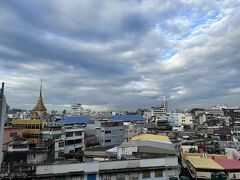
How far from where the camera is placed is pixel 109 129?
60.7 metres

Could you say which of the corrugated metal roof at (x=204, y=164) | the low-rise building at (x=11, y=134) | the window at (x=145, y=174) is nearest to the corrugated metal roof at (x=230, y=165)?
the corrugated metal roof at (x=204, y=164)

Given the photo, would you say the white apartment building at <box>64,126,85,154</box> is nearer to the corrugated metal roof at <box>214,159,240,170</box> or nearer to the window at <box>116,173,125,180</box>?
the window at <box>116,173,125,180</box>

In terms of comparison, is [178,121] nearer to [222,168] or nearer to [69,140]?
[69,140]

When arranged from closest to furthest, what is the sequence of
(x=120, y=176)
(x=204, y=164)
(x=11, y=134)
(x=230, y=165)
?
(x=120, y=176)
(x=204, y=164)
(x=230, y=165)
(x=11, y=134)

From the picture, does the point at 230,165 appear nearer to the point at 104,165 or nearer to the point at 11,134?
the point at 104,165

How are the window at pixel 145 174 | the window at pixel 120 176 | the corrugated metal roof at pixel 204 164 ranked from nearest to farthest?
the window at pixel 120 176 < the window at pixel 145 174 < the corrugated metal roof at pixel 204 164

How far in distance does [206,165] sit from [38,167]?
1880cm

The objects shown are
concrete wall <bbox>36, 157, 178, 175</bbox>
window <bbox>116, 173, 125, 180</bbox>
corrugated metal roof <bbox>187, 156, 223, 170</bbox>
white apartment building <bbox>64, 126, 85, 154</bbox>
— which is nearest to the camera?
concrete wall <bbox>36, 157, 178, 175</bbox>

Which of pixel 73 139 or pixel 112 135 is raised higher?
pixel 73 139

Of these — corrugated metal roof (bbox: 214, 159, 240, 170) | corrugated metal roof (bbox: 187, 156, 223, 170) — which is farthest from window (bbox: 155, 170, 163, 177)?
corrugated metal roof (bbox: 214, 159, 240, 170)

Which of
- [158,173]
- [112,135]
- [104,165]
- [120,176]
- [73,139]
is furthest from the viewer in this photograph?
[112,135]

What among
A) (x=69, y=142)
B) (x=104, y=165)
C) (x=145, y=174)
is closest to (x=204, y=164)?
(x=145, y=174)

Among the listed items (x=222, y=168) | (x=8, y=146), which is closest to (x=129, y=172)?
(x=222, y=168)

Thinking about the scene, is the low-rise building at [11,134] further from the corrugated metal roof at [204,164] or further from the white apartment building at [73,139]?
the corrugated metal roof at [204,164]
